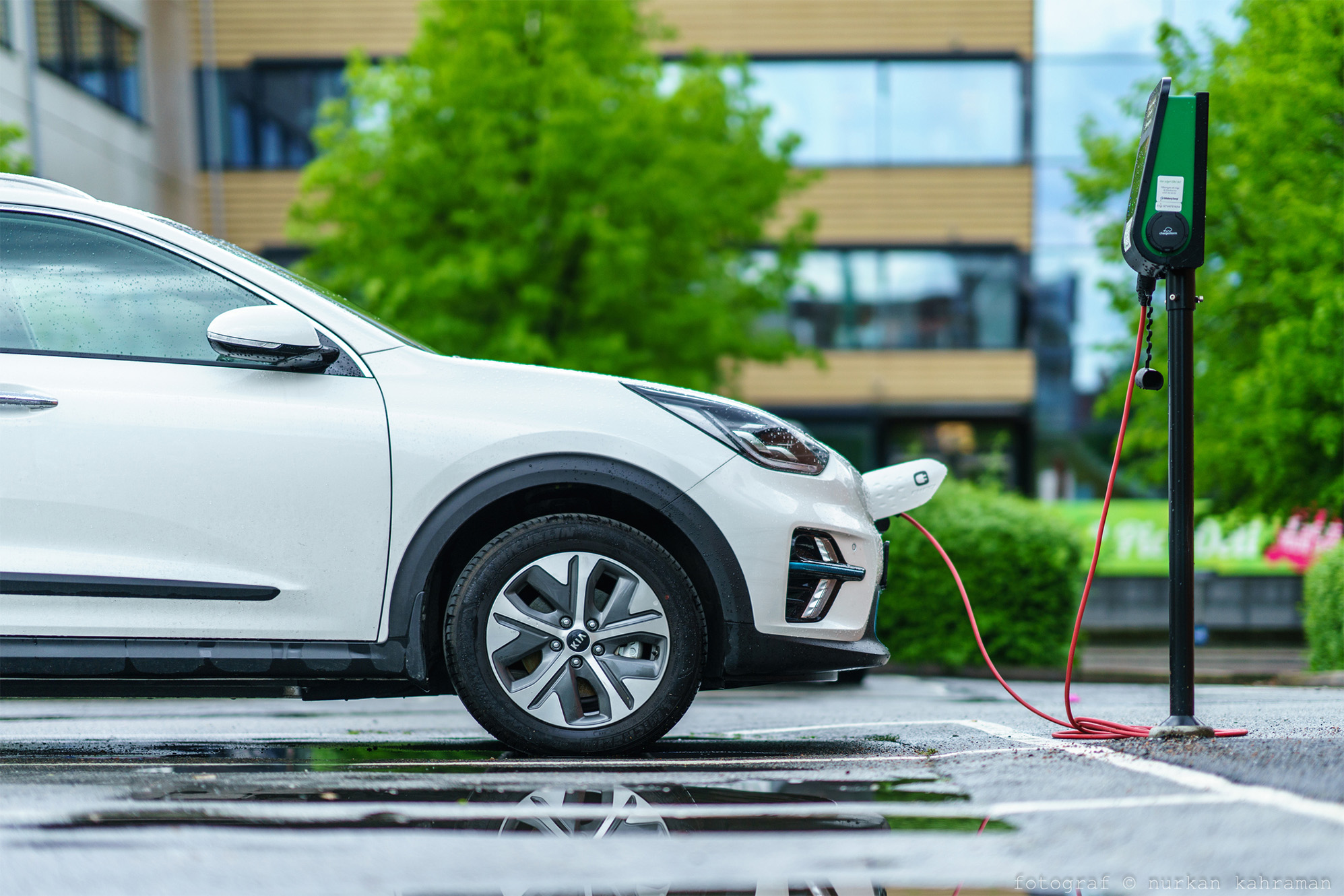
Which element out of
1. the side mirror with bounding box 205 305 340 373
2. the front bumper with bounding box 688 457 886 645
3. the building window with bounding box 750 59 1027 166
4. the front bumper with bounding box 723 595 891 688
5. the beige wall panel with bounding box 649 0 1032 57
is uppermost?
the beige wall panel with bounding box 649 0 1032 57

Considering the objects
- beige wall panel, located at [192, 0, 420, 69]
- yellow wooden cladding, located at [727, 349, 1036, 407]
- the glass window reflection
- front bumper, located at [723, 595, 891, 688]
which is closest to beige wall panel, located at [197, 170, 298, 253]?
beige wall panel, located at [192, 0, 420, 69]

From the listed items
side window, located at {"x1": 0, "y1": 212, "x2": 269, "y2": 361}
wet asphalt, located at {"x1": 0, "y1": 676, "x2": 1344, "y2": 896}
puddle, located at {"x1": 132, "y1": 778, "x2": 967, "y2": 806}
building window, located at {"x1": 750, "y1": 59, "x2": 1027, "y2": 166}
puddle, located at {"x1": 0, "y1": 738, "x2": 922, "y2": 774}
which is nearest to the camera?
wet asphalt, located at {"x1": 0, "y1": 676, "x2": 1344, "y2": 896}

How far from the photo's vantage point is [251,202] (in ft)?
74.3

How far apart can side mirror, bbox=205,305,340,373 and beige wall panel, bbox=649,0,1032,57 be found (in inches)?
775

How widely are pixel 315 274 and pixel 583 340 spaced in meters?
4.14

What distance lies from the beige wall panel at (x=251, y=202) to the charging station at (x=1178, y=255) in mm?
20234

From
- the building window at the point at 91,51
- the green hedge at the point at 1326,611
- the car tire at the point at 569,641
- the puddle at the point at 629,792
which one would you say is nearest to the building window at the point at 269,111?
the building window at the point at 91,51

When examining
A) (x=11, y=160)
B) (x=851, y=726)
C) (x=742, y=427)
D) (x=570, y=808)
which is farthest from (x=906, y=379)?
(x=570, y=808)

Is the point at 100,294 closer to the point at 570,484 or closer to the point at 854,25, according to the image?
the point at 570,484

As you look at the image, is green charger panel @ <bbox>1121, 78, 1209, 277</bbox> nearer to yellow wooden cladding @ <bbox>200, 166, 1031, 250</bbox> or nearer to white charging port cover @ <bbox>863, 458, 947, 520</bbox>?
white charging port cover @ <bbox>863, 458, 947, 520</bbox>

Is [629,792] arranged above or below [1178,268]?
below

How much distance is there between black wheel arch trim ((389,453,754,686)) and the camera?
3.98 meters

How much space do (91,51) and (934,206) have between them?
13498 millimetres

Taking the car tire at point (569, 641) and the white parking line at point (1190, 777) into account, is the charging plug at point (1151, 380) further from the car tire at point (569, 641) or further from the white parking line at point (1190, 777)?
the car tire at point (569, 641)
